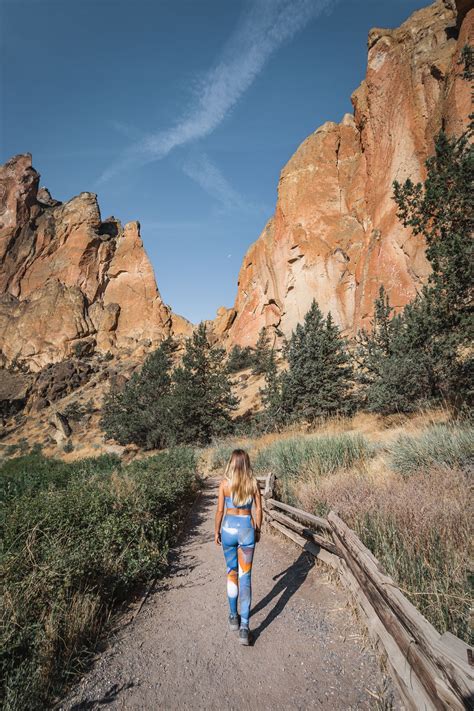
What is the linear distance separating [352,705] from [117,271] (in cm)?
6883

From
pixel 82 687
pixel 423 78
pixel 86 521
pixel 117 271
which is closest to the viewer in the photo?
pixel 82 687

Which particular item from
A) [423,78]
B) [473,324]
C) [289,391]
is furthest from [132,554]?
[423,78]

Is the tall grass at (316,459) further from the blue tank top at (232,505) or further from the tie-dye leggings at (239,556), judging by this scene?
the blue tank top at (232,505)

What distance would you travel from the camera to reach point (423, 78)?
2822 cm

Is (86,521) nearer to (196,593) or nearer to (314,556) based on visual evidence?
(196,593)

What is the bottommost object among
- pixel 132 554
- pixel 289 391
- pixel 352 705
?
pixel 352 705

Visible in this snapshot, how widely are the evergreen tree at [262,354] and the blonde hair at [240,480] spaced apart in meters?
28.0

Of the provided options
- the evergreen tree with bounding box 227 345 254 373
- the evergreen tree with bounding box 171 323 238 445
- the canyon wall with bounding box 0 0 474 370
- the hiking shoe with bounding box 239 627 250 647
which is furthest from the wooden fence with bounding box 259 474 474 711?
the evergreen tree with bounding box 227 345 254 373

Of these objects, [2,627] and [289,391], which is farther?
[289,391]

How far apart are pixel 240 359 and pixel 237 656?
3865 cm

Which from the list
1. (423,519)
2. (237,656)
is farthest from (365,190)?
(237,656)

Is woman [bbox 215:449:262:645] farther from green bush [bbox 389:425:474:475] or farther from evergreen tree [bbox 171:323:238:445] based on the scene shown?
evergreen tree [bbox 171:323:238:445]

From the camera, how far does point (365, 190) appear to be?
36.4m

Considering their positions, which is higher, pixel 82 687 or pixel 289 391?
pixel 289 391
